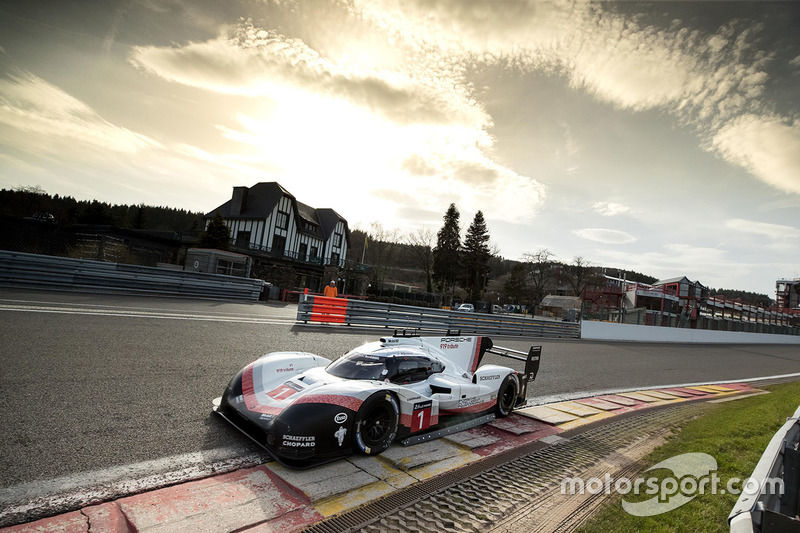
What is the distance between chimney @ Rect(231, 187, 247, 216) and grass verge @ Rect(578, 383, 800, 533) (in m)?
39.8

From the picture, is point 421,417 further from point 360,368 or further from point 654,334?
point 654,334

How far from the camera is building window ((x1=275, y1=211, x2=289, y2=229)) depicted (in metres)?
40.1

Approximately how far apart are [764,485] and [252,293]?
23.1 meters

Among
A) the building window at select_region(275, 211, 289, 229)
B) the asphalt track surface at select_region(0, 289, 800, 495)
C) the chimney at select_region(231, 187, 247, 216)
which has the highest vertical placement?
the chimney at select_region(231, 187, 247, 216)

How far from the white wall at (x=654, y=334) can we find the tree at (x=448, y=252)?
102 ft

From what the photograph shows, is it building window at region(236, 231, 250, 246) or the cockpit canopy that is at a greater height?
building window at region(236, 231, 250, 246)

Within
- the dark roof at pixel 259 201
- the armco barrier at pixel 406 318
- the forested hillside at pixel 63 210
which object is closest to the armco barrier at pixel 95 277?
the armco barrier at pixel 406 318

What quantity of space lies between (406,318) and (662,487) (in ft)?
43.7

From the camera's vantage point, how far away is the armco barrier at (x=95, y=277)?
14.6m

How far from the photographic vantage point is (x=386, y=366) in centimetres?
513

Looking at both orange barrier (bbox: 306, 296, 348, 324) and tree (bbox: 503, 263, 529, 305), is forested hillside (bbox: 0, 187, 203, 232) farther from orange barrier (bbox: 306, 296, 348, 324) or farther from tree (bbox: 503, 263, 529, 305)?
tree (bbox: 503, 263, 529, 305)

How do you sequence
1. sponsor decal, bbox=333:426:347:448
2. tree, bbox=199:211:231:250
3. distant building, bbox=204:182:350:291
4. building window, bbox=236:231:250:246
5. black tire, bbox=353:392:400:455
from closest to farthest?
sponsor decal, bbox=333:426:347:448 < black tire, bbox=353:392:400:455 < tree, bbox=199:211:231:250 < distant building, bbox=204:182:350:291 < building window, bbox=236:231:250:246

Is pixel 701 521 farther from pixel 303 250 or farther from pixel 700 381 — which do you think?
pixel 303 250

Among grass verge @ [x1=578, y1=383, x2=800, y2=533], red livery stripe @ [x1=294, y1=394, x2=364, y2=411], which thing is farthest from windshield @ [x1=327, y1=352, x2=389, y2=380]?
grass verge @ [x1=578, y1=383, x2=800, y2=533]
